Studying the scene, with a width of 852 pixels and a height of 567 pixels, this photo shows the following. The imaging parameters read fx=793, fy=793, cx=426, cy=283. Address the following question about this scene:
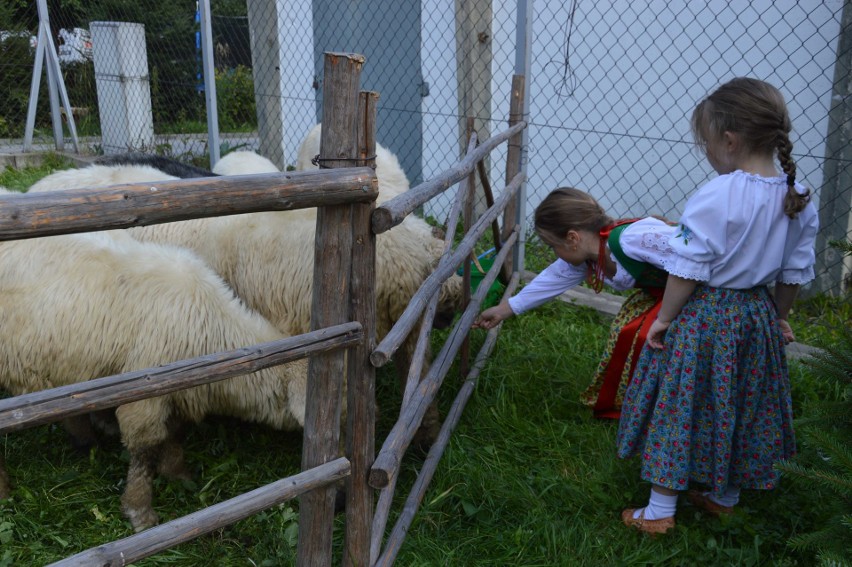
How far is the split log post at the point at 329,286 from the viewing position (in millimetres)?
2043

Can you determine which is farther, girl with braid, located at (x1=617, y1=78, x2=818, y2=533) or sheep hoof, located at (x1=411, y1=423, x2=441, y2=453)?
sheep hoof, located at (x1=411, y1=423, x2=441, y2=453)

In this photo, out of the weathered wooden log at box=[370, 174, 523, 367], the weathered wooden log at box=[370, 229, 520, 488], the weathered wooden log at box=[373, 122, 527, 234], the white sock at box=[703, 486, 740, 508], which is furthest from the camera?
the white sock at box=[703, 486, 740, 508]

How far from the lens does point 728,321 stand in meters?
2.72

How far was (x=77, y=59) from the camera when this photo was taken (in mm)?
12828

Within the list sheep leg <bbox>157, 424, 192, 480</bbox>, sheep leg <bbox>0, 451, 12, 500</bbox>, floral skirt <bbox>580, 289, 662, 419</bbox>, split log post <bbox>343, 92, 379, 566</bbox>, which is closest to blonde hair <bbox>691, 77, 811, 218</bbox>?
floral skirt <bbox>580, 289, 662, 419</bbox>

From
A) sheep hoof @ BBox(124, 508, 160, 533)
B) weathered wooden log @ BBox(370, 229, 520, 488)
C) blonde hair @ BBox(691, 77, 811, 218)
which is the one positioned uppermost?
blonde hair @ BBox(691, 77, 811, 218)

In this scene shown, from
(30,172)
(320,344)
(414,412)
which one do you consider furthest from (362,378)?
(30,172)

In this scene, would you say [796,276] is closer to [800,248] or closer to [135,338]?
[800,248]

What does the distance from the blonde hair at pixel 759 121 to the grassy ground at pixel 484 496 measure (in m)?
1.04

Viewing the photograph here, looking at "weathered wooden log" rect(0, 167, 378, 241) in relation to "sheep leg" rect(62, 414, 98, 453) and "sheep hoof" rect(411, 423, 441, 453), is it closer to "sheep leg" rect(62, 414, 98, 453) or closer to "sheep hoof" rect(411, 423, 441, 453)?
"sheep hoof" rect(411, 423, 441, 453)

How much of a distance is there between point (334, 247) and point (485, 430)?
1977 millimetres

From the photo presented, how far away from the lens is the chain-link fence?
522cm

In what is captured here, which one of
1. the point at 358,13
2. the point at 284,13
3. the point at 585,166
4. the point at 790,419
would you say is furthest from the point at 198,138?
the point at 790,419

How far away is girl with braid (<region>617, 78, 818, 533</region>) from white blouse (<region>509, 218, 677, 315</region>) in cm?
13
